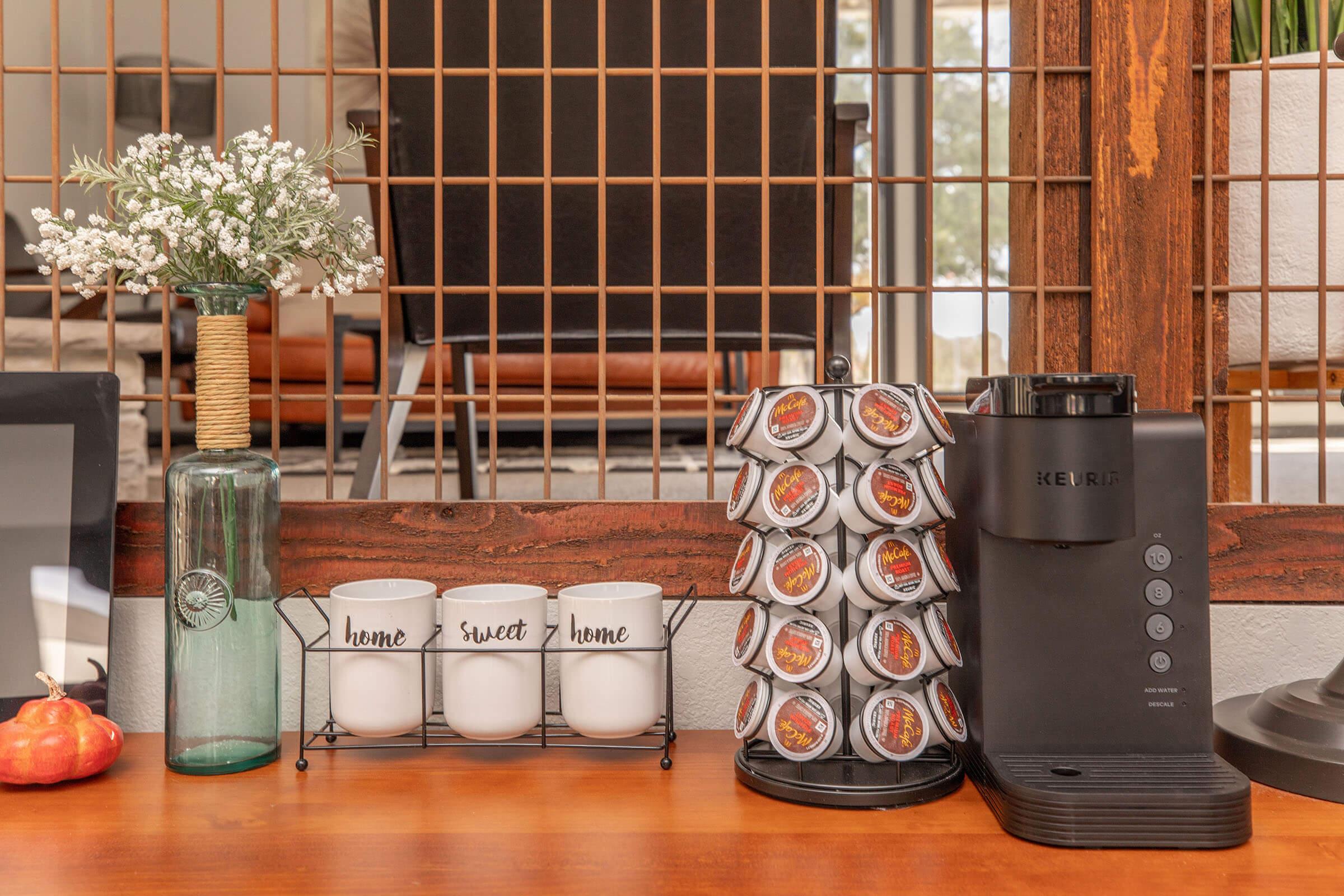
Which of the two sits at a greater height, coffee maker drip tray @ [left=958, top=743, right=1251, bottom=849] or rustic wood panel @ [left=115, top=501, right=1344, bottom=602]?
rustic wood panel @ [left=115, top=501, right=1344, bottom=602]

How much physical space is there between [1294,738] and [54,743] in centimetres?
95

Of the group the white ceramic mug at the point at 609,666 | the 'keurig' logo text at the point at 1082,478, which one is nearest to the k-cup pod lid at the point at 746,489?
the white ceramic mug at the point at 609,666

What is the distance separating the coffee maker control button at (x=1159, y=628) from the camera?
28.9 inches

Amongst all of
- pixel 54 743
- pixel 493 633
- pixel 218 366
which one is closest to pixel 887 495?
pixel 493 633

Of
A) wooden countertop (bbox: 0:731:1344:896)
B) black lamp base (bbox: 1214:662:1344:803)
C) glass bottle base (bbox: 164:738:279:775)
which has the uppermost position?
black lamp base (bbox: 1214:662:1344:803)

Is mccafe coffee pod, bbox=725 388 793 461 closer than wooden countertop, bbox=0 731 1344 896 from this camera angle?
No

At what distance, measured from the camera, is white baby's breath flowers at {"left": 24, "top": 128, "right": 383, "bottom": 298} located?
78 centimetres

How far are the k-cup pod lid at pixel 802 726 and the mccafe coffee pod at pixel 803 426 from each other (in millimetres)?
181

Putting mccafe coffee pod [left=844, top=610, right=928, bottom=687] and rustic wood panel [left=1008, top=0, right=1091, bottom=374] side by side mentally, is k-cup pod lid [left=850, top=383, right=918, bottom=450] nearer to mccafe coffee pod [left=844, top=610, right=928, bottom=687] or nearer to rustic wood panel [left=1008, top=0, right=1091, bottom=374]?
mccafe coffee pod [left=844, top=610, right=928, bottom=687]

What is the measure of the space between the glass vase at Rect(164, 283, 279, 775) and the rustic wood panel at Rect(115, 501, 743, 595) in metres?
0.09

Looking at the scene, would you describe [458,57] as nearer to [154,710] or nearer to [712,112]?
[712,112]

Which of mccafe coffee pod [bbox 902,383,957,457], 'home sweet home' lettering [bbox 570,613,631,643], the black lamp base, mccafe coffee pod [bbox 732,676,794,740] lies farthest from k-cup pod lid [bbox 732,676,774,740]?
the black lamp base

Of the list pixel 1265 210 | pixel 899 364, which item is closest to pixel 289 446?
pixel 899 364

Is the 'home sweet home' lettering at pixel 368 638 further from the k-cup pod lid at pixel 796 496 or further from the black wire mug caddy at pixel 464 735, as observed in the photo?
the k-cup pod lid at pixel 796 496
